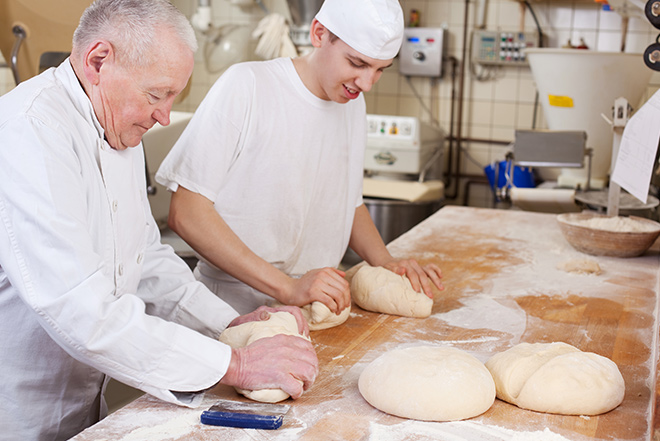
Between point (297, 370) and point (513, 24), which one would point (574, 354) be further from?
point (513, 24)

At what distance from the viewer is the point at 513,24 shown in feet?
15.4

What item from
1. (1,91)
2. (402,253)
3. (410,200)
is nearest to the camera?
(402,253)

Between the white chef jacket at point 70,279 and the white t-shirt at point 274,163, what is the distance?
0.88 feet

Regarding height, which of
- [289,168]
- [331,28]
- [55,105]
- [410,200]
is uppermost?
[331,28]

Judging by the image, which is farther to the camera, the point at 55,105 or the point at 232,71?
the point at 232,71

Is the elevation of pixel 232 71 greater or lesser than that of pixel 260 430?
greater

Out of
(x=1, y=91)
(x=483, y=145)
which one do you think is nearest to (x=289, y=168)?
(x=1, y=91)

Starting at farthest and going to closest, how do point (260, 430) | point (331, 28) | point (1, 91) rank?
point (1, 91)
point (331, 28)
point (260, 430)

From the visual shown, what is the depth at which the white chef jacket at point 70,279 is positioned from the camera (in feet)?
3.40

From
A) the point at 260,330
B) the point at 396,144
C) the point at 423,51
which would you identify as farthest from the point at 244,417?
the point at 423,51

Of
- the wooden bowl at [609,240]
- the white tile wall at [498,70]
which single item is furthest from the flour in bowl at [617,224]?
the white tile wall at [498,70]

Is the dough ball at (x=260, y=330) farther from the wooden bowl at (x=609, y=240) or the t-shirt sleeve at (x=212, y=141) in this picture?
the wooden bowl at (x=609, y=240)

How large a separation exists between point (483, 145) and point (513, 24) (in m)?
0.91

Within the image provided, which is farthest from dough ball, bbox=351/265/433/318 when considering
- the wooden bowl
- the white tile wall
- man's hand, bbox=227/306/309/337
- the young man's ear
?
the white tile wall
